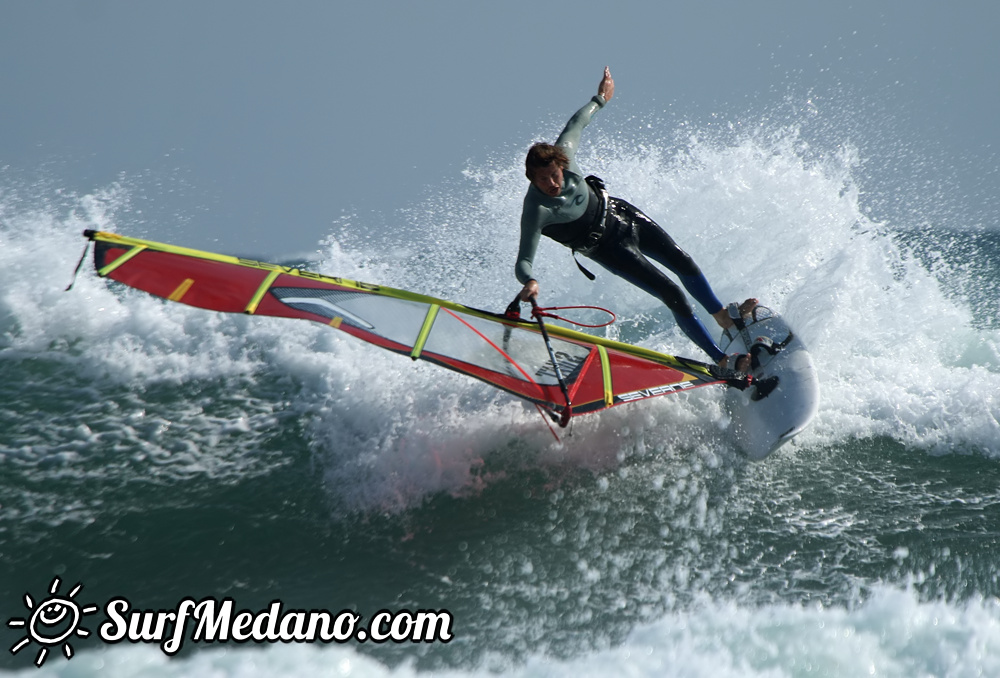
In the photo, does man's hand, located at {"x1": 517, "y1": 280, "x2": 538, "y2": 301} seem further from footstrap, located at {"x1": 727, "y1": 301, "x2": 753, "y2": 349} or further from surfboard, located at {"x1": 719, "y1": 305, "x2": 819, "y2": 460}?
footstrap, located at {"x1": 727, "y1": 301, "x2": 753, "y2": 349}

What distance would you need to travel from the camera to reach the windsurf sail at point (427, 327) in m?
3.17

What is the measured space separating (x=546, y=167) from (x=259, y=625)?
7.40 feet

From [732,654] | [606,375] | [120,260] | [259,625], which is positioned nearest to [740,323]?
[606,375]

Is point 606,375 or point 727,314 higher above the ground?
point 727,314

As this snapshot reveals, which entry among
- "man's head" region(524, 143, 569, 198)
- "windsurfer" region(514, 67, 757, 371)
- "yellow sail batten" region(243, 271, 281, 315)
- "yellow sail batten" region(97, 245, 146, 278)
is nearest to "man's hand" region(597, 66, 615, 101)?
"windsurfer" region(514, 67, 757, 371)

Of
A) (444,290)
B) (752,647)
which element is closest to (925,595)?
(752,647)

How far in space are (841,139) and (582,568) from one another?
302 inches

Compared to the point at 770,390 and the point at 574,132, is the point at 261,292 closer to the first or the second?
the point at 574,132

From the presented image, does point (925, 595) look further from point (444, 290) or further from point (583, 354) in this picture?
point (444, 290)

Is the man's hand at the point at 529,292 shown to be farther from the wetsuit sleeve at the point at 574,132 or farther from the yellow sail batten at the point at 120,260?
the yellow sail batten at the point at 120,260

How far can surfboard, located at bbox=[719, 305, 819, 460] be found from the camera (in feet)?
11.6

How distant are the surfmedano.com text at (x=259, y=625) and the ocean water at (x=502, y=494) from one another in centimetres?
5

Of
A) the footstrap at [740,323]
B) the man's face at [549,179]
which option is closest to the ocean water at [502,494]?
the footstrap at [740,323]

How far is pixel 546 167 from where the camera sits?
10.9 ft
